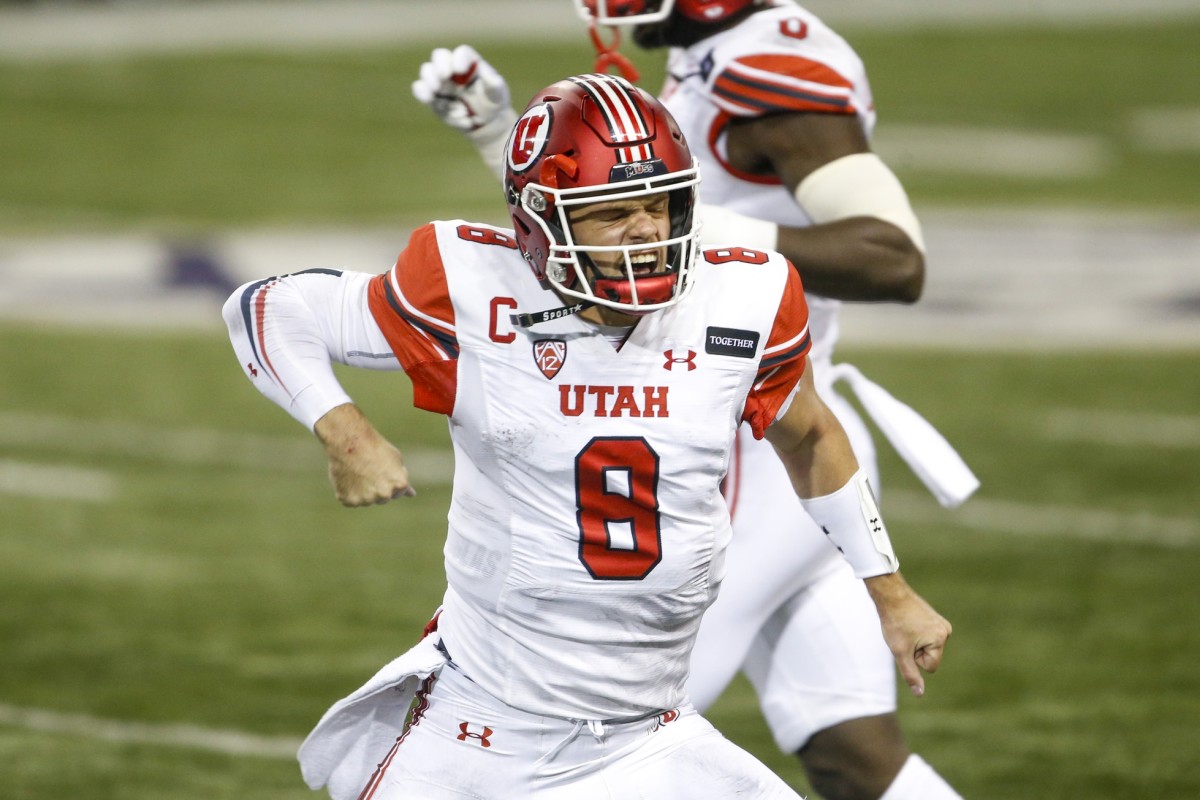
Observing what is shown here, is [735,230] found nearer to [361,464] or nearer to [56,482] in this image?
[361,464]

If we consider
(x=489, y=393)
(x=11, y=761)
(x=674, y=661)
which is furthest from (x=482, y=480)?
(x=11, y=761)

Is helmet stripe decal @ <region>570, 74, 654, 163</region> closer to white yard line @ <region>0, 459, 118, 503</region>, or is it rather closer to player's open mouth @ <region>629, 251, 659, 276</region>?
player's open mouth @ <region>629, 251, 659, 276</region>

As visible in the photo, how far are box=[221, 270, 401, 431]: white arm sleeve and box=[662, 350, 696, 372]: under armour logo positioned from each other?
1.46 ft

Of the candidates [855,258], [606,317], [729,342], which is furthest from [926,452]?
[606,317]

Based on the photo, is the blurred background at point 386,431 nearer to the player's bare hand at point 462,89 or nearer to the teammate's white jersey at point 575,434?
the player's bare hand at point 462,89

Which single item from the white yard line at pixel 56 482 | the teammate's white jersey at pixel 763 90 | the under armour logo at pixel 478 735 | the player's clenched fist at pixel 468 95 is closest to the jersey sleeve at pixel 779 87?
the teammate's white jersey at pixel 763 90

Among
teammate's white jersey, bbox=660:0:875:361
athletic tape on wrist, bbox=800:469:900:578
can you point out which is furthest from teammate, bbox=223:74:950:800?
teammate's white jersey, bbox=660:0:875:361

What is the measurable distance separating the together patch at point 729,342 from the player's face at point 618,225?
0.58 ft

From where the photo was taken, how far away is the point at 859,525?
10.9 ft

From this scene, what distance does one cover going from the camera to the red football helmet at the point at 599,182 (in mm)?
2986

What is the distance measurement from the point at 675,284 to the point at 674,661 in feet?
2.13

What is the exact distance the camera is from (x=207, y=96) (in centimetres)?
1981

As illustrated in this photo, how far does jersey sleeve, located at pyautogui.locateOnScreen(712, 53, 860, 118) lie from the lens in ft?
13.0

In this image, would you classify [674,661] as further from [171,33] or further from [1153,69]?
[171,33]
